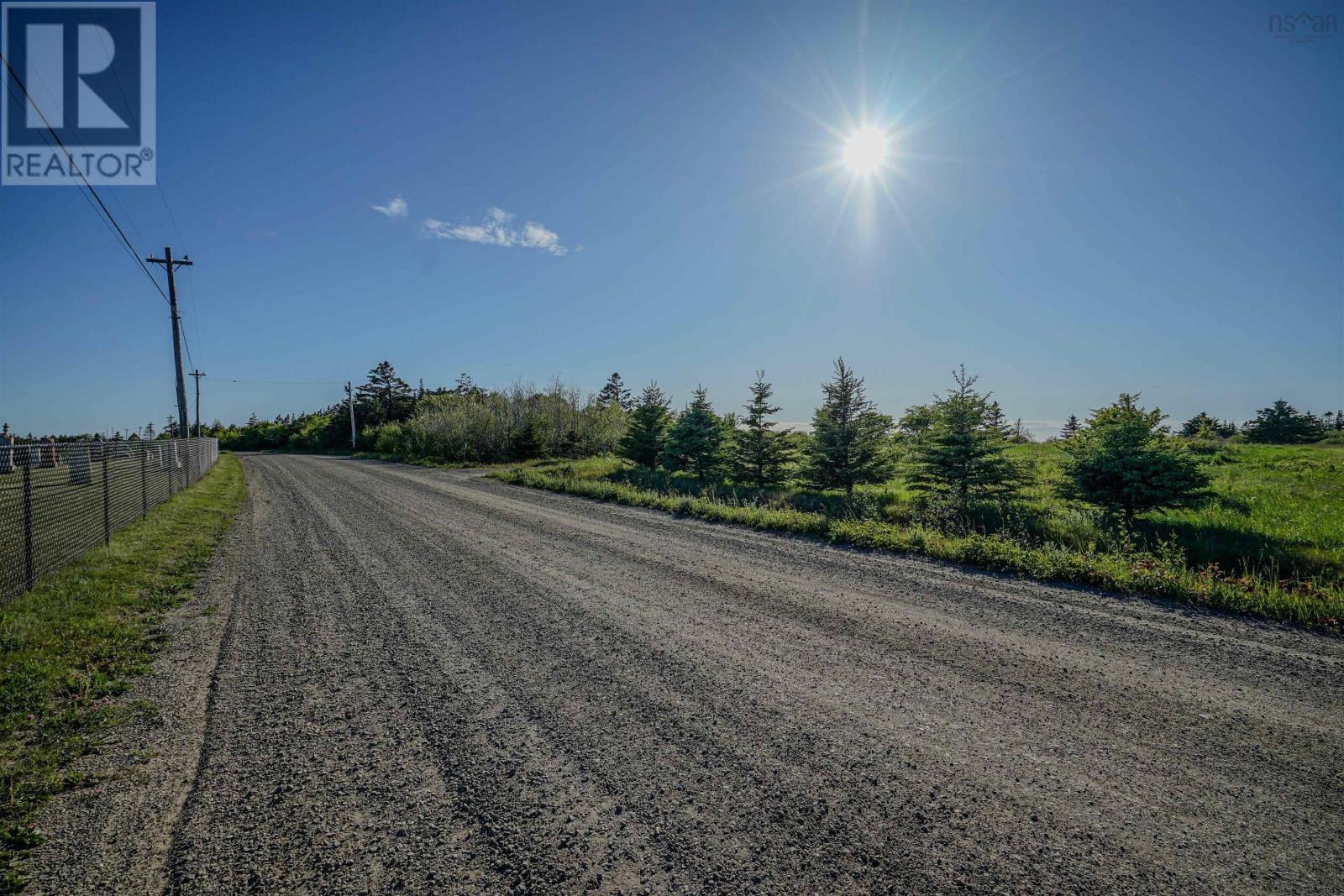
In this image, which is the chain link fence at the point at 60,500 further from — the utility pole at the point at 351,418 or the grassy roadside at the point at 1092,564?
the utility pole at the point at 351,418

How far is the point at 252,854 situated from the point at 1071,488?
1202cm

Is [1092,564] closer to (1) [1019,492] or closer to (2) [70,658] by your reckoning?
(1) [1019,492]

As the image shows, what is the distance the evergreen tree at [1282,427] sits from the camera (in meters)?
33.9

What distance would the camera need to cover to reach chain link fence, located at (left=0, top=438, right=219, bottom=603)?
5238mm

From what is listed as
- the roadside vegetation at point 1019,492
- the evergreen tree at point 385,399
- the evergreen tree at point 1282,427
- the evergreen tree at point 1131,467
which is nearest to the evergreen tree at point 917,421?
the roadside vegetation at point 1019,492

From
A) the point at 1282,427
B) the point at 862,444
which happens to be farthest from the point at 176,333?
the point at 1282,427

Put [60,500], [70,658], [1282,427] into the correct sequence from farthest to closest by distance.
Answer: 1. [1282,427]
2. [60,500]
3. [70,658]

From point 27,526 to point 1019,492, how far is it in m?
16.4

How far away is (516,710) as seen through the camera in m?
3.32

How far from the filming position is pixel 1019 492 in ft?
38.6

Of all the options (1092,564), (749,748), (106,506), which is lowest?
(749,748)

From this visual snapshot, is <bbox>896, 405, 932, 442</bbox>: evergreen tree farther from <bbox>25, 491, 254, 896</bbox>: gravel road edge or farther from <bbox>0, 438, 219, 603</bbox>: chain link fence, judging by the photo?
<bbox>0, 438, 219, 603</bbox>: chain link fence

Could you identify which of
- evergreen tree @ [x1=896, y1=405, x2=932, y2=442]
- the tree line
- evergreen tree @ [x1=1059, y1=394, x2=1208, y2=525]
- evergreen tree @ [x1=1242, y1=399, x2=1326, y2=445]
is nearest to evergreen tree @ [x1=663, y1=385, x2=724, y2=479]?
the tree line

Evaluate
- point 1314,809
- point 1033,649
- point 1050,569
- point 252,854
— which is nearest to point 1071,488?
point 1050,569
